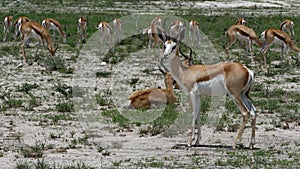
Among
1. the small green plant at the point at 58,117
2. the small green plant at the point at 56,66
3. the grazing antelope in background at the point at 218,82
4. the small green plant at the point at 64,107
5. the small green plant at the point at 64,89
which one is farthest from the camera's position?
the small green plant at the point at 56,66

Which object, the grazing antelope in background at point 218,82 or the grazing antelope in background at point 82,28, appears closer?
the grazing antelope in background at point 218,82

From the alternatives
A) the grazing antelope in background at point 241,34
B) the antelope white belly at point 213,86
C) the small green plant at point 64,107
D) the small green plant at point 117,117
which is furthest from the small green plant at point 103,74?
the antelope white belly at point 213,86

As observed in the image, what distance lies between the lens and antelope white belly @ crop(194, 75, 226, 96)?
841 centimetres

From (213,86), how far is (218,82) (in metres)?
0.09

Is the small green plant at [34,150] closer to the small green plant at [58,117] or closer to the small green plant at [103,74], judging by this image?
the small green plant at [58,117]

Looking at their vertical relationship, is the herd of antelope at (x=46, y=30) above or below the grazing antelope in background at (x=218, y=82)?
below

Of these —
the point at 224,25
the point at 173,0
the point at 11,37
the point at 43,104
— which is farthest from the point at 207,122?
the point at 173,0

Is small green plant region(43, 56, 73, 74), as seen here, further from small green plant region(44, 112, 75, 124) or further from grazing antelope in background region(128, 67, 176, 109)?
small green plant region(44, 112, 75, 124)

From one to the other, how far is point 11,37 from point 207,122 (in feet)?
47.5

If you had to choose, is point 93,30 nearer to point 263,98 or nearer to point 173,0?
point 263,98

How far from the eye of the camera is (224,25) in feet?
→ 89.4

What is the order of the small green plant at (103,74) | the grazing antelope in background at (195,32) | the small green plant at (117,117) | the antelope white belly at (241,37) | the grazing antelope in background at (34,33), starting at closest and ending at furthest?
the small green plant at (117,117) < the small green plant at (103,74) < the grazing antelope in background at (34,33) < the antelope white belly at (241,37) < the grazing antelope in background at (195,32)

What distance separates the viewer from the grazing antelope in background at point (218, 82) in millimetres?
8328

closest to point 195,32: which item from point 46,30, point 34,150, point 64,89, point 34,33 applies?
point 46,30
